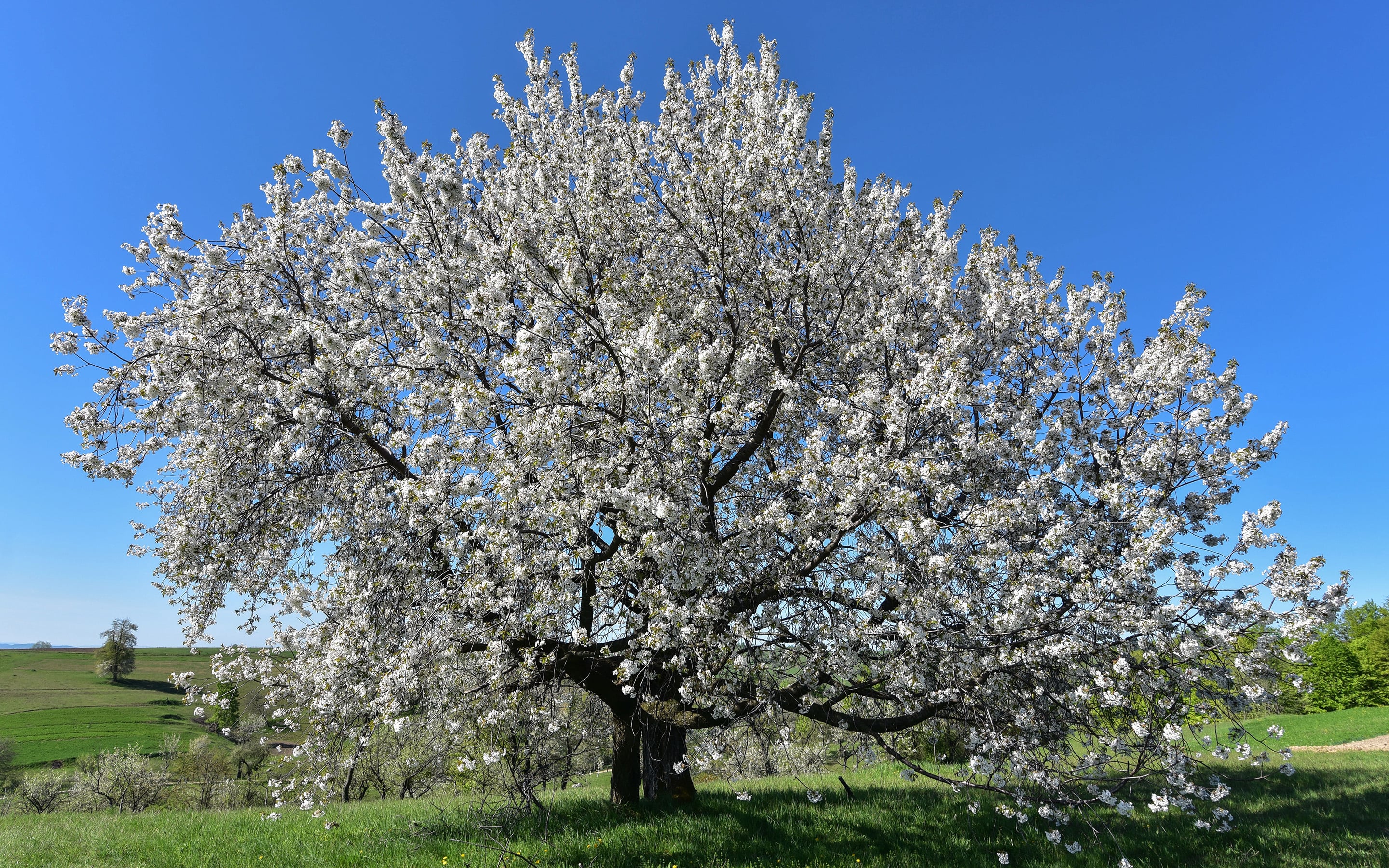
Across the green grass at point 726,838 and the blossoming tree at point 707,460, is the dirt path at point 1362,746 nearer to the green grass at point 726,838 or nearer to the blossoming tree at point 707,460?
the green grass at point 726,838

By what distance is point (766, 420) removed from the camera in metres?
9.73

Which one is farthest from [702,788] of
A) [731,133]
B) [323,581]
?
[731,133]

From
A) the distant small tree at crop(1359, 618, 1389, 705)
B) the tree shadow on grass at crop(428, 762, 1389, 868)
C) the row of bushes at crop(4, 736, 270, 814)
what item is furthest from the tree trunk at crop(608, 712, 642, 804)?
the distant small tree at crop(1359, 618, 1389, 705)

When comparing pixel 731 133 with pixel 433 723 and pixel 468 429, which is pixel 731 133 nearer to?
pixel 468 429

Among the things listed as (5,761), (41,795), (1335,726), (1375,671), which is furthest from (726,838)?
(5,761)

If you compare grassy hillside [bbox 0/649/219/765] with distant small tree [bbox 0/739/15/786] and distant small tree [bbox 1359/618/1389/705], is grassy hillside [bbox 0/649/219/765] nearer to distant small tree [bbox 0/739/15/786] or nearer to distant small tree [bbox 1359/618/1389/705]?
distant small tree [bbox 0/739/15/786]

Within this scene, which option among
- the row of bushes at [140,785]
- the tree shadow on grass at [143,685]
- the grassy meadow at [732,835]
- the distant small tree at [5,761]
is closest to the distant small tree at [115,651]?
the tree shadow on grass at [143,685]

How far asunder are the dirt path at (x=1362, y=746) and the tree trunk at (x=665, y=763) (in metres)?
30.1

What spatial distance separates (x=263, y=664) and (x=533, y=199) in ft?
31.7

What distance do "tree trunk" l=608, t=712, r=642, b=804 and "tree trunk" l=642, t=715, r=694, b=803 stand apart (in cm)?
19

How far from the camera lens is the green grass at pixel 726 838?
852 centimetres

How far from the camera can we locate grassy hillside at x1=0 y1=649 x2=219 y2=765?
69188mm

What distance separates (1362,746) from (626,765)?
36842 mm

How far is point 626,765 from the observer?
11203mm
